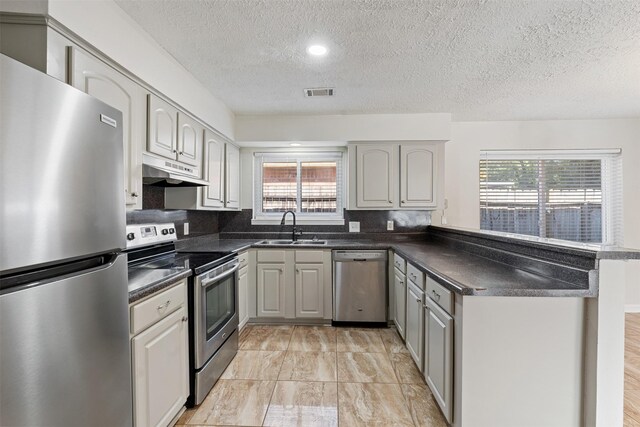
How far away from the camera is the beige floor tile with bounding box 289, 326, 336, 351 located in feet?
9.08

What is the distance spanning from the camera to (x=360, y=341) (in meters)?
2.90

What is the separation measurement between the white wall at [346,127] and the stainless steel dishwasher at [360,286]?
1.34 meters

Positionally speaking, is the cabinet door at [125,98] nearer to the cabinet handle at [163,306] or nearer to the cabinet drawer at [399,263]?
the cabinet handle at [163,306]

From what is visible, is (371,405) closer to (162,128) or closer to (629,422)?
(629,422)

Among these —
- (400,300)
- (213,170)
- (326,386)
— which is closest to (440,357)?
(326,386)

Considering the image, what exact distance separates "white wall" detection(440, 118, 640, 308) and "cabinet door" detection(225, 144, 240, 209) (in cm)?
250

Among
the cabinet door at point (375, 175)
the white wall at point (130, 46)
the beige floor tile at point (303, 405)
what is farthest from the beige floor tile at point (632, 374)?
the white wall at point (130, 46)

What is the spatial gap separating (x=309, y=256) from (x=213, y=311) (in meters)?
1.33

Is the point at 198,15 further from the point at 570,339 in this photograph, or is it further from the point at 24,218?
the point at 570,339

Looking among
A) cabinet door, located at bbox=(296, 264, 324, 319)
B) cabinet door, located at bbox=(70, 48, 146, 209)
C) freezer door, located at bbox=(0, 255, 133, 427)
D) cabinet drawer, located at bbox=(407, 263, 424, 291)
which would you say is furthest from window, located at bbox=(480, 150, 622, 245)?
freezer door, located at bbox=(0, 255, 133, 427)

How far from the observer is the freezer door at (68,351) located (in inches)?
29.0

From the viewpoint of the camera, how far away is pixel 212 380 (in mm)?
2113

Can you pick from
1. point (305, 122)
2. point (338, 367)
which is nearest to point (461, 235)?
point (338, 367)

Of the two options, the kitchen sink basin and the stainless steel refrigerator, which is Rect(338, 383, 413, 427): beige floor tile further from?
the kitchen sink basin
